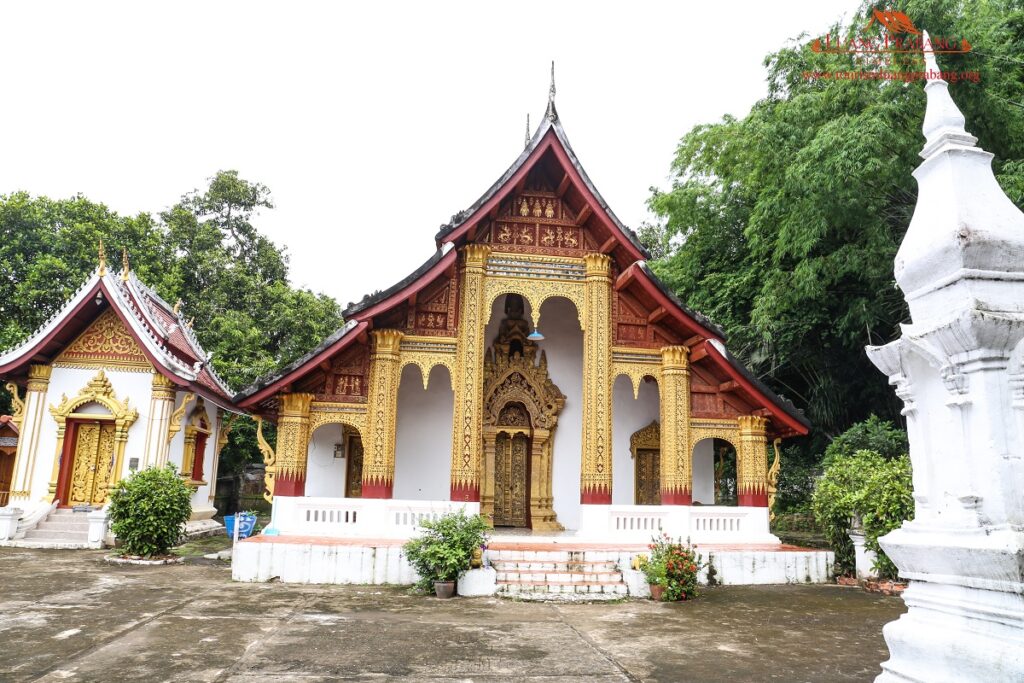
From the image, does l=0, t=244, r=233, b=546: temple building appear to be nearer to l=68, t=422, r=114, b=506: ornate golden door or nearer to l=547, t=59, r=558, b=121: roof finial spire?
l=68, t=422, r=114, b=506: ornate golden door

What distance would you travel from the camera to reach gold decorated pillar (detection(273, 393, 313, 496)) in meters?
10.0

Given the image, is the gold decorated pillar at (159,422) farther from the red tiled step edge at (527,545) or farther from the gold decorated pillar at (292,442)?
the red tiled step edge at (527,545)

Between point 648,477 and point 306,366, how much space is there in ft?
20.1

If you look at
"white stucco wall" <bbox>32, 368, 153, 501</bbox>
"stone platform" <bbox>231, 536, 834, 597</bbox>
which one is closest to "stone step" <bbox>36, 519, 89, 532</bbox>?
"white stucco wall" <bbox>32, 368, 153, 501</bbox>

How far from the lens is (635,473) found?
12.1 metres

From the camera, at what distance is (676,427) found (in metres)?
10.6

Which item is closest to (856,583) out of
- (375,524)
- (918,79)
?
(375,524)

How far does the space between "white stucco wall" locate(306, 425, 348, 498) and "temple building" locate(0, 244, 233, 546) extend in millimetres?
3397

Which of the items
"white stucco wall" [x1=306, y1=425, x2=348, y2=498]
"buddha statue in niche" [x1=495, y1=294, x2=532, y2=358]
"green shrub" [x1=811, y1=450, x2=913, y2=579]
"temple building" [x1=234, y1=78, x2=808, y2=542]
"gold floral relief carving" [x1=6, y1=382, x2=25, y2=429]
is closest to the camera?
"green shrub" [x1=811, y1=450, x2=913, y2=579]

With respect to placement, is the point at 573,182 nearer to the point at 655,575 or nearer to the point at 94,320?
the point at 655,575

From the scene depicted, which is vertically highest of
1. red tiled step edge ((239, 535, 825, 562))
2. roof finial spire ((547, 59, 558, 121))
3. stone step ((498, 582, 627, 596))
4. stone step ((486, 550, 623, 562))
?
roof finial spire ((547, 59, 558, 121))

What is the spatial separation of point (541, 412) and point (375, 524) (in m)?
3.63

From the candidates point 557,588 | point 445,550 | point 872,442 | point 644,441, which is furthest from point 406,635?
point 872,442

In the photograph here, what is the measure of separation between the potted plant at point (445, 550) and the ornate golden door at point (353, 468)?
12.0ft
